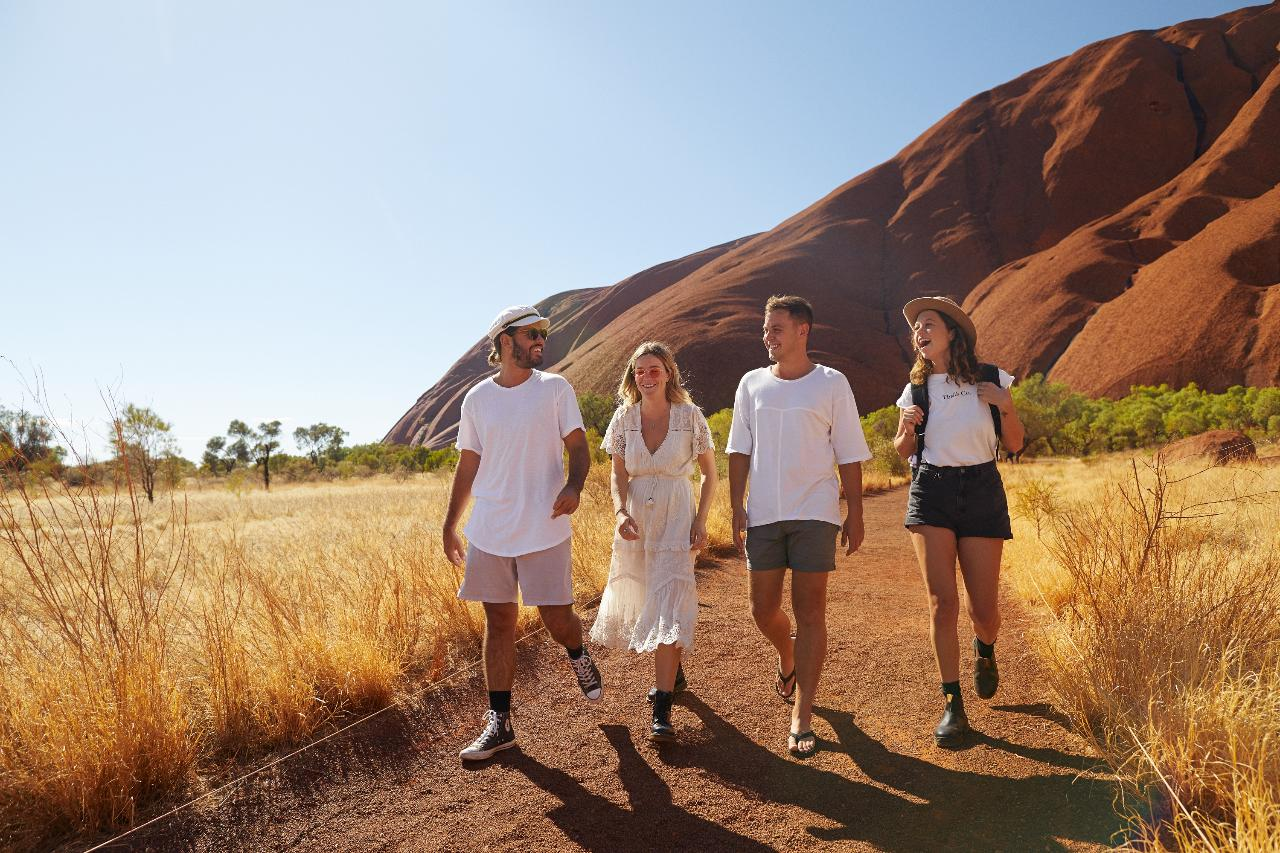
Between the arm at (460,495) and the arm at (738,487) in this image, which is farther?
the arm at (460,495)

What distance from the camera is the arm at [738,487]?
358 cm

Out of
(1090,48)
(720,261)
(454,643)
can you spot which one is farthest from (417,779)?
(1090,48)

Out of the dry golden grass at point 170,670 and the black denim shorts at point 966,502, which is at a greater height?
the black denim shorts at point 966,502

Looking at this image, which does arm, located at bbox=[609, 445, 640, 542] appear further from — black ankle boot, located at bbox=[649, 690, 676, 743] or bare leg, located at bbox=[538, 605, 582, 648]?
black ankle boot, located at bbox=[649, 690, 676, 743]

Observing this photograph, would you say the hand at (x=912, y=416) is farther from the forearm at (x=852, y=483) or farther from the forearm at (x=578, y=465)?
the forearm at (x=578, y=465)

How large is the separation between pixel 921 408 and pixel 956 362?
0.29m

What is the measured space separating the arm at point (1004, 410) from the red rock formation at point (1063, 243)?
1758 inches

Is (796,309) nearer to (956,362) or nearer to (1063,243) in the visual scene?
(956,362)

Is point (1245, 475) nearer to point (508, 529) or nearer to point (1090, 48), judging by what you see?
point (508, 529)

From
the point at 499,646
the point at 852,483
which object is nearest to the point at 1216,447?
the point at 852,483

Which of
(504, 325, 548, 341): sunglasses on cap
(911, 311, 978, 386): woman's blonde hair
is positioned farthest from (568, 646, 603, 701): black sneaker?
(911, 311, 978, 386): woman's blonde hair

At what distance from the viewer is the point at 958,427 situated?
3.68 m

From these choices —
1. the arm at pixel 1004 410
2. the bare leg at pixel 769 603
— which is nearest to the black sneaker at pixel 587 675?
the bare leg at pixel 769 603

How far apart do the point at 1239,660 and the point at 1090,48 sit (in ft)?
314
